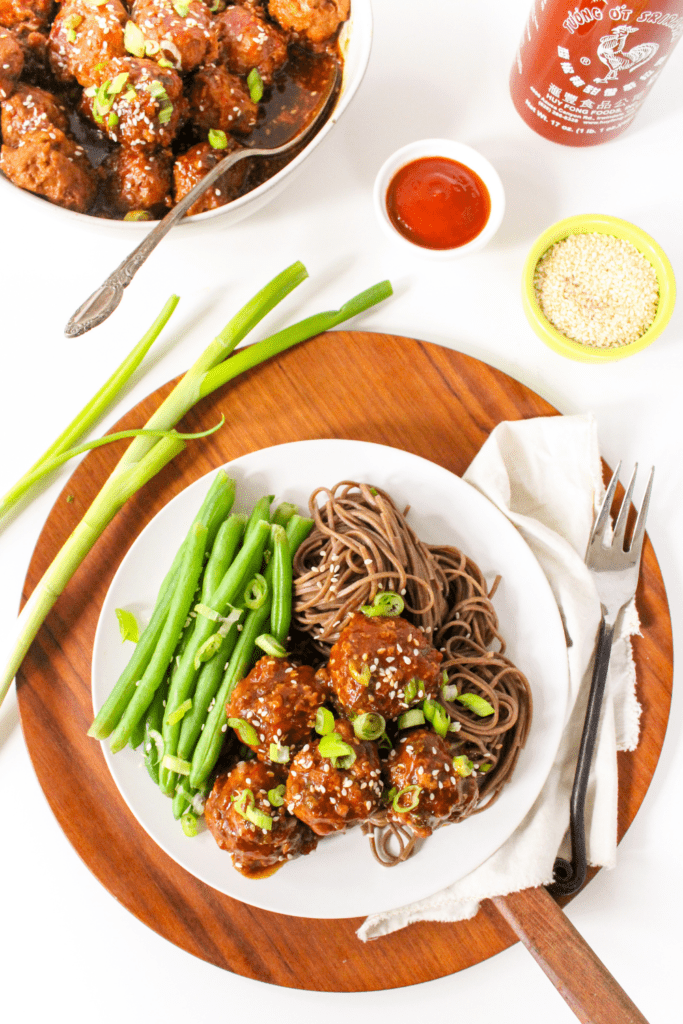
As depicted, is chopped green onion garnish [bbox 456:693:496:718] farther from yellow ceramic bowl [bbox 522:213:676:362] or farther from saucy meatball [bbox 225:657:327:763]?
yellow ceramic bowl [bbox 522:213:676:362]

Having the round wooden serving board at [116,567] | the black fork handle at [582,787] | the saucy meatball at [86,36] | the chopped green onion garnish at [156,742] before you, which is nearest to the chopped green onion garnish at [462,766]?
the black fork handle at [582,787]

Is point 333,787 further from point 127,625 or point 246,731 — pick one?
point 127,625

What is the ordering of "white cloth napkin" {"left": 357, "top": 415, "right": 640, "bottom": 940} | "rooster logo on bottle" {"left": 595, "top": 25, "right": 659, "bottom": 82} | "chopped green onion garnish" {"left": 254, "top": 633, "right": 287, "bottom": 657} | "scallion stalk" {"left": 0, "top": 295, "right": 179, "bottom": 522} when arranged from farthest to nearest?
"scallion stalk" {"left": 0, "top": 295, "right": 179, "bottom": 522} → "white cloth napkin" {"left": 357, "top": 415, "right": 640, "bottom": 940} → "chopped green onion garnish" {"left": 254, "top": 633, "right": 287, "bottom": 657} → "rooster logo on bottle" {"left": 595, "top": 25, "right": 659, "bottom": 82}

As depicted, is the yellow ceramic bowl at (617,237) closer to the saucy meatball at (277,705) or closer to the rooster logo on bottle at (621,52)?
the rooster logo on bottle at (621,52)

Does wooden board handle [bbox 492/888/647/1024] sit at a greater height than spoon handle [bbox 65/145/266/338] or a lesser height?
lesser

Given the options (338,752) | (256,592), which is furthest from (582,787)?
(256,592)

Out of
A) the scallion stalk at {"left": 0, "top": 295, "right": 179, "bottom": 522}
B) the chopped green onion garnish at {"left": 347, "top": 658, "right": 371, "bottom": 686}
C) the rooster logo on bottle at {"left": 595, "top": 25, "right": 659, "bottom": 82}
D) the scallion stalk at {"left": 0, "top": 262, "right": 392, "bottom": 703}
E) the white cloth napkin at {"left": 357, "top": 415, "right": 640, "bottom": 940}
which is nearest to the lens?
the chopped green onion garnish at {"left": 347, "top": 658, "right": 371, "bottom": 686}

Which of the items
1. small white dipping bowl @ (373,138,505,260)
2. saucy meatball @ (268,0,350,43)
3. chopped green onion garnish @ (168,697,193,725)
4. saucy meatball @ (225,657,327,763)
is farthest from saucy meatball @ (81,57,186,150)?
chopped green onion garnish @ (168,697,193,725)
